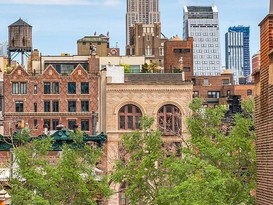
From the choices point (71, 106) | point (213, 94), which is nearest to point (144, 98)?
point (71, 106)

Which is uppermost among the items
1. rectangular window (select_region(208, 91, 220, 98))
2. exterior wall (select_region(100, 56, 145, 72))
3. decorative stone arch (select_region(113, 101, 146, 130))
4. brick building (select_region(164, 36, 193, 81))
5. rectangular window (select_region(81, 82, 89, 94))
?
brick building (select_region(164, 36, 193, 81))

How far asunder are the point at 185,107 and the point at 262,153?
65.4 meters

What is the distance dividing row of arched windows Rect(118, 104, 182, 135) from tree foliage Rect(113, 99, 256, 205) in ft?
136

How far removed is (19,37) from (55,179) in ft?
283

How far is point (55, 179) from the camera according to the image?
4900 centimetres

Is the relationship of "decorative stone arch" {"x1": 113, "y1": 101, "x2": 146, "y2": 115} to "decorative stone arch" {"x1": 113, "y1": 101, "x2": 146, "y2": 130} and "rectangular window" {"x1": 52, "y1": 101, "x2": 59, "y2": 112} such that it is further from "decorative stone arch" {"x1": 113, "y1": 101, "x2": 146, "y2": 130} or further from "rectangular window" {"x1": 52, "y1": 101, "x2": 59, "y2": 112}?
"rectangular window" {"x1": 52, "y1": 101, "x2": 59, "y2": 112}

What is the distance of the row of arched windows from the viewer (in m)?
97.9

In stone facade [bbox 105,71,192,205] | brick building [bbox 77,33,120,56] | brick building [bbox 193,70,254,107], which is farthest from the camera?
brick building [bbox 77,33,120,56]

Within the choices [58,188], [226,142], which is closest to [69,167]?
[58,188]

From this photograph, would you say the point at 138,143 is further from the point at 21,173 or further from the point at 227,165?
the point at 227,165

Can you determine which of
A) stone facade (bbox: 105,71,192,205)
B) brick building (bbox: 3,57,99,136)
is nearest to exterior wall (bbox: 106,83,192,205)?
stone facade (bbox: 105,71,192,205)

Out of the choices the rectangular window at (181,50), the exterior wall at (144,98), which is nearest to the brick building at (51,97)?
the exterior wall at (144,98)

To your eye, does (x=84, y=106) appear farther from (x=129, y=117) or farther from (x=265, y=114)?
(x=265, y=114)

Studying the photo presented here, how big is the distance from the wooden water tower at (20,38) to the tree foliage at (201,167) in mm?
78695
